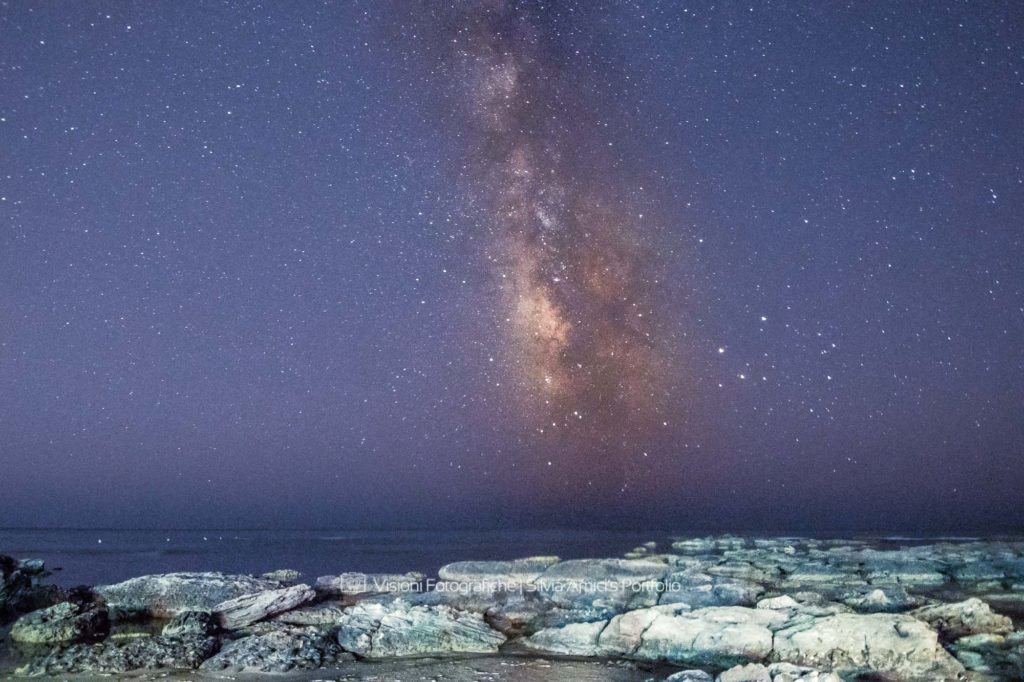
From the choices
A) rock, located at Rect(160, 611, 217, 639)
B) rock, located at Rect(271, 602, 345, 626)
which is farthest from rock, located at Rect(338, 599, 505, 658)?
rock, located at Rect(160, 611, 217, 639)

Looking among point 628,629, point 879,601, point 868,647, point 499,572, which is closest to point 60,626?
point 628,629

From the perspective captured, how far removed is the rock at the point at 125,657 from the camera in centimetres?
929

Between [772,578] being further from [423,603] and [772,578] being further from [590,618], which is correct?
[423,603]

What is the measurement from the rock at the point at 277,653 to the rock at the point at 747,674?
562cm

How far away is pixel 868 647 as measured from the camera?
9.12 metres

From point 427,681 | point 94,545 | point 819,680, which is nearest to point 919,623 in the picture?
point 819,680

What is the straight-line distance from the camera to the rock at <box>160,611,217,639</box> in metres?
10.6

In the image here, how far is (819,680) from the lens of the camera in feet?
24.5

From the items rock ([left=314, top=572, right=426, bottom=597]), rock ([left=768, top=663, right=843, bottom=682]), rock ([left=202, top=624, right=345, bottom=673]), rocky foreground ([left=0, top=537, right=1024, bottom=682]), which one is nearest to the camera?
rock ([left=768, top=663, right=843, bottom=682])

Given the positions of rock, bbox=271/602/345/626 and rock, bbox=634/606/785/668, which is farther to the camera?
rock, bbox=271/602/345/626

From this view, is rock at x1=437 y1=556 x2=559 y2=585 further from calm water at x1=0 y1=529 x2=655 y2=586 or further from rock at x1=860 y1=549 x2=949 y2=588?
rock at x1=860 y1=549 x2=949 y2=588

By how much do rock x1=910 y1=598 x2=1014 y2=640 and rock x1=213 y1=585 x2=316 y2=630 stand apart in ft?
38.0

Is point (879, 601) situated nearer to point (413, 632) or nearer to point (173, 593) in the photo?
point (413, 632)

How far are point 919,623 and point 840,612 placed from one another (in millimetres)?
1270
